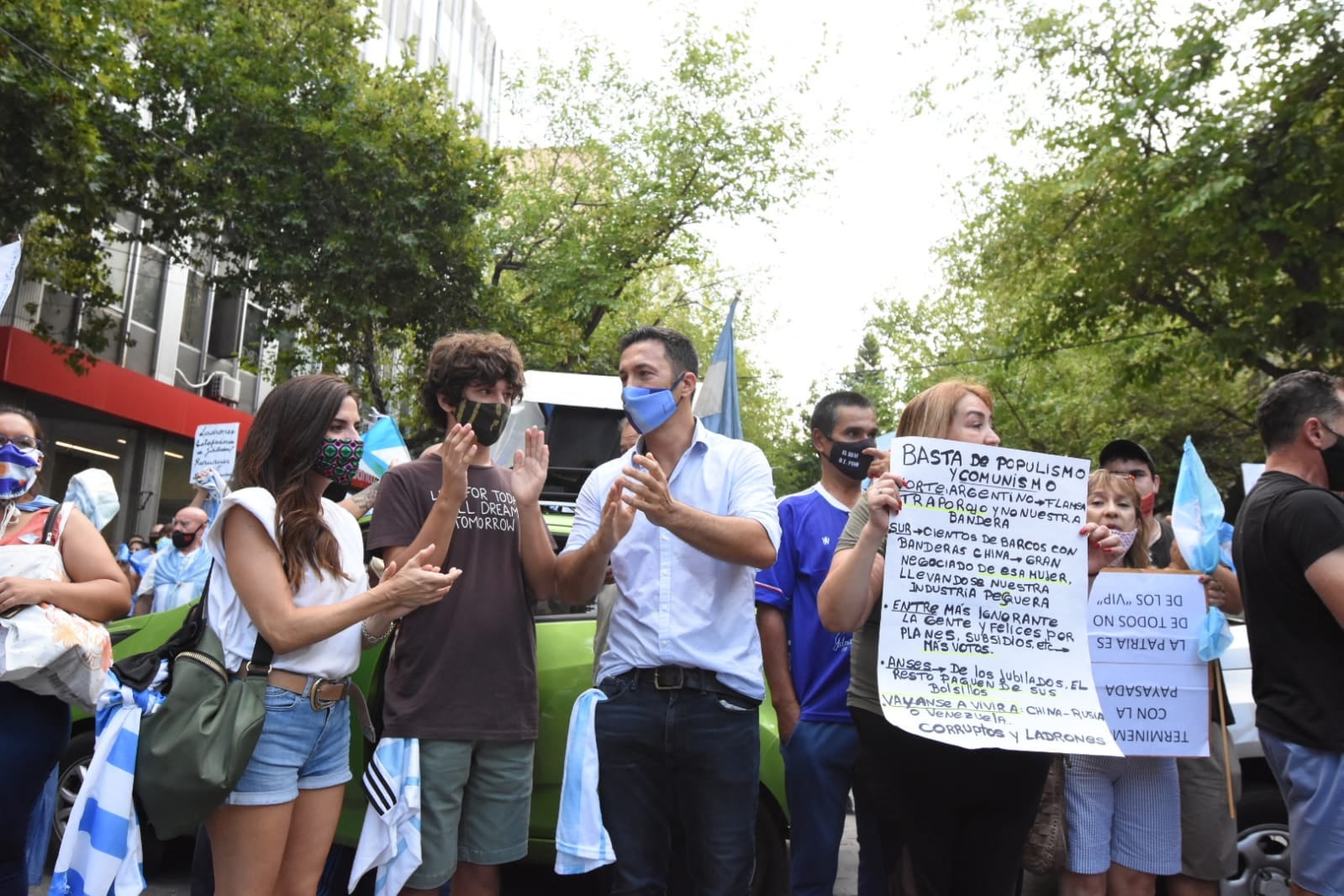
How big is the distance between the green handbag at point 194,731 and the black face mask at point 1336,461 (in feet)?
10.4

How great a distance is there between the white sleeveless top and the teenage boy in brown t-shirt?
0.25 m

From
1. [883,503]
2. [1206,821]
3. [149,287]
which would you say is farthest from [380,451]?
[149,287]

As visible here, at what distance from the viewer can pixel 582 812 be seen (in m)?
3.05

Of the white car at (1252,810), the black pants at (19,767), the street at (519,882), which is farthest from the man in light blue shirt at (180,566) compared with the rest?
the white car at (1252,810)

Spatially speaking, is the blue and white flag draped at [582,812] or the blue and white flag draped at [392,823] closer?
the blue and white flag draped at [582,812]

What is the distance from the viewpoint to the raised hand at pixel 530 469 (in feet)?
11.4

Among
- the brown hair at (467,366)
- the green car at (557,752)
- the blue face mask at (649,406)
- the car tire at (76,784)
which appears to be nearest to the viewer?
the blue face mask at (649,406)

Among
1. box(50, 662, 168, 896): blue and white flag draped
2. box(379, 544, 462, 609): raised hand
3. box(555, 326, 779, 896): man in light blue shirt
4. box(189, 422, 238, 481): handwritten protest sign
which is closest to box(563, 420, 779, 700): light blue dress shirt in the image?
box(555, 326, 779, 896): man in light blue shirt

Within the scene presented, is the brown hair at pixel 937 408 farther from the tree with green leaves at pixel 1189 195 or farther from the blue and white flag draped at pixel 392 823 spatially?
the tree with green leaves at pixel 1189 195

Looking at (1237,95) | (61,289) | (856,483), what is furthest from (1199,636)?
(61,289)

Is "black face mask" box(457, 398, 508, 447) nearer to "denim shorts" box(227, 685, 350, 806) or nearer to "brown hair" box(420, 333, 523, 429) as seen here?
"brown hair" box(420, 333, 523, 429)

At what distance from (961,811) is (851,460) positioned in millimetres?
1461

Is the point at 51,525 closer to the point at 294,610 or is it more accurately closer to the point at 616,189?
the point at 294,610

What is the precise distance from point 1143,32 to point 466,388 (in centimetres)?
1147
